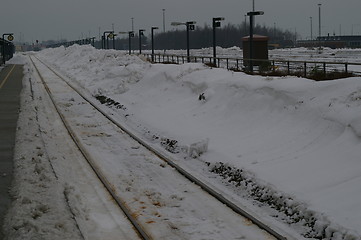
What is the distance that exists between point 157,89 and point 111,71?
8684 mm

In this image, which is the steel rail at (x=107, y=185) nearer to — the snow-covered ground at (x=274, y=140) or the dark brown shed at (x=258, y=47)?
the snow-covered ground at (x=274, y=140)

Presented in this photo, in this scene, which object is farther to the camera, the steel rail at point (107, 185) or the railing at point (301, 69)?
the railing at point (301, 69)

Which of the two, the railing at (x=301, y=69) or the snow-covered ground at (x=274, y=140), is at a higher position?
the railing at (x=301, y=69)

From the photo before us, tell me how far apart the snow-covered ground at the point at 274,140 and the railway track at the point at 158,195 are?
509mm

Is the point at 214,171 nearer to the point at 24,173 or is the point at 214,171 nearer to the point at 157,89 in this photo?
the point at 24,173

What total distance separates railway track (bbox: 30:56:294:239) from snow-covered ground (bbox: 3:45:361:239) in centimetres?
51

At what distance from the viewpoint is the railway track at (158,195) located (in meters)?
7.20

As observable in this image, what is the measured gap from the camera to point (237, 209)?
802 cm

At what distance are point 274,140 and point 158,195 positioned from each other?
13.8 feet

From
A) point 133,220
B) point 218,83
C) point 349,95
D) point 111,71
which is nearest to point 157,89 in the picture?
point 218,83

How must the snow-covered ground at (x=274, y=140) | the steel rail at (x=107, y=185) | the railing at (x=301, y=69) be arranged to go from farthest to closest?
the railing at (x=301, y=69)
the snow-covered ground at (x=274, y=140)
the steel rail at (x=107, y=185)

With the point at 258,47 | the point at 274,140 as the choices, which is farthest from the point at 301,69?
the point at 274,140

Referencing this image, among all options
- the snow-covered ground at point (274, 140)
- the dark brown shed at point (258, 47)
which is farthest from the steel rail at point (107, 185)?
the dark brown shed at point (258, 47)

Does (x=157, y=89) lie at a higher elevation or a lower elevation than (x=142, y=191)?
higher
